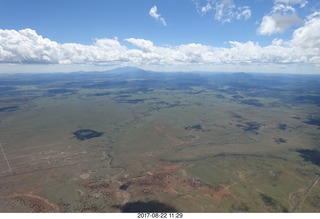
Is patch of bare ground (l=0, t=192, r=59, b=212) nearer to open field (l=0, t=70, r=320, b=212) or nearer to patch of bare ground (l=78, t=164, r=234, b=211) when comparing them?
A: open field (l=0, t=70, r=320, b=212)

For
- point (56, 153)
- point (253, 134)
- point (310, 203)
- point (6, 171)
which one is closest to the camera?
point (310, 203)

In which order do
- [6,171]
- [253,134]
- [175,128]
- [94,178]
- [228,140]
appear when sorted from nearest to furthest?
[94,178], [6,171], [228,140], [253,134], [175,128]

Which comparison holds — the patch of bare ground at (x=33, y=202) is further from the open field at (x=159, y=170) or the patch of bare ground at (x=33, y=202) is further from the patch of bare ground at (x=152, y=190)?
the patch of bare ground at (x=152, y=190)

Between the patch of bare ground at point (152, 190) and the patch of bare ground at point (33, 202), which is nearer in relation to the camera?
the patch of bare ground at point (33, 202)

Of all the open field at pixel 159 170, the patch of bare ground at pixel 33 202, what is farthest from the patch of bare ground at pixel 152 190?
the patch of bare ground at pixel 33 202

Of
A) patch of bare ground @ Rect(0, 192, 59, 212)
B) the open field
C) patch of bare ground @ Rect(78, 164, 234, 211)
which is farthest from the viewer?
patch of bare ground @ Rect(78, 164, 234, 211)

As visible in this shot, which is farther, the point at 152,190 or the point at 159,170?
the point at 159,170

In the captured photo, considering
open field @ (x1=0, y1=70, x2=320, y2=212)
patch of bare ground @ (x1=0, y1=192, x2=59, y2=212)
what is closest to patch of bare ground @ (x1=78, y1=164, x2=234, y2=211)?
open field @ (x1=0, y1=70, x2=320, y2=212)

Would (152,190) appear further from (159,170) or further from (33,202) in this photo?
(33,202)

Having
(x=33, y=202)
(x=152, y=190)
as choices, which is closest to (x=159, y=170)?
(x=152, y=190)

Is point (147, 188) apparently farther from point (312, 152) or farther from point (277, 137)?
point (277, 137)

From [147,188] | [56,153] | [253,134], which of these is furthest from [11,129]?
[253,134]
